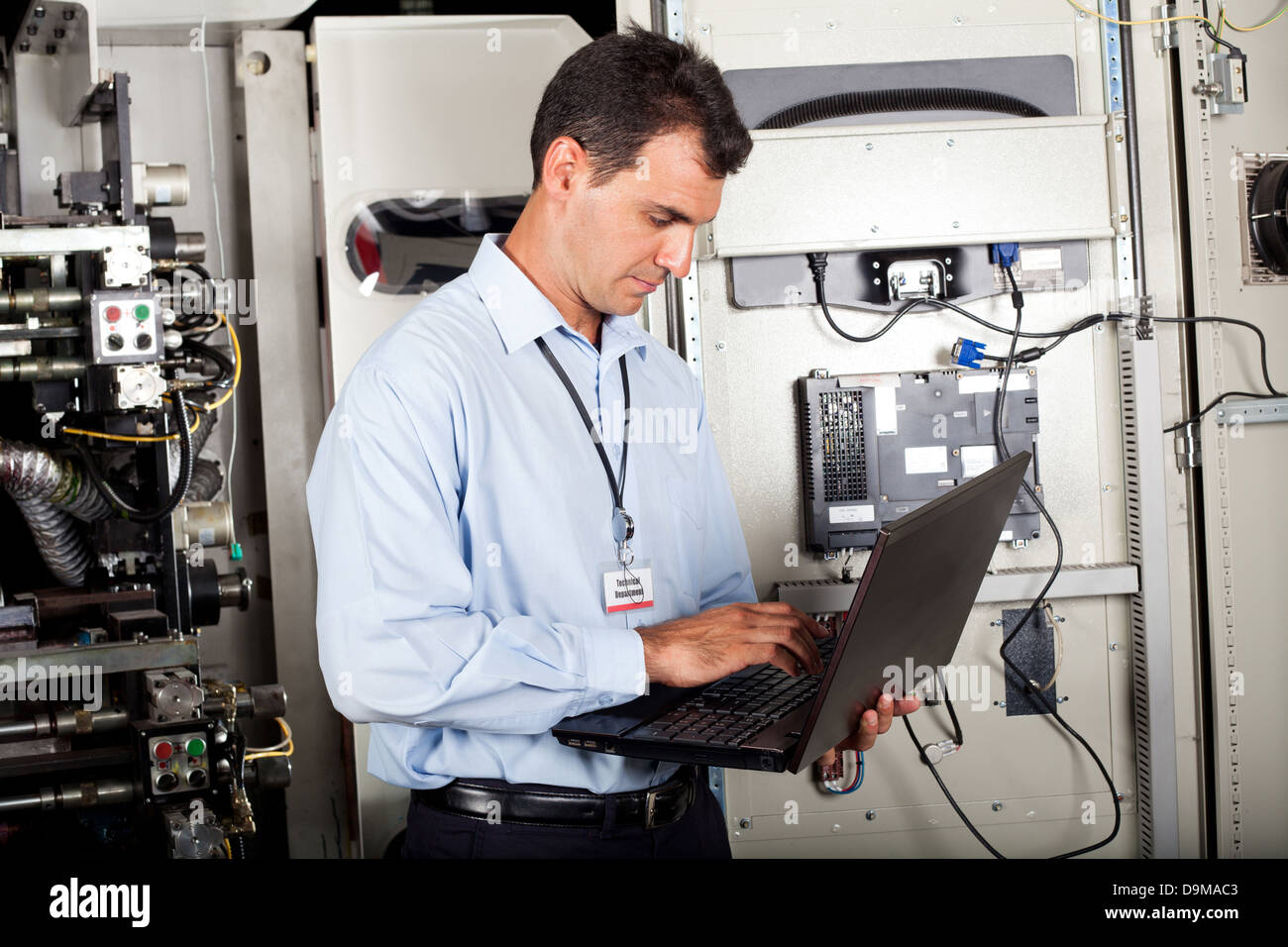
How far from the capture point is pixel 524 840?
4.41 feet

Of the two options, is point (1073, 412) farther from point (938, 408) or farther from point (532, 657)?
point (532, 657)

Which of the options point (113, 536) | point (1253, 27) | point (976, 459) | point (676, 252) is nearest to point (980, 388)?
point (976, 459)

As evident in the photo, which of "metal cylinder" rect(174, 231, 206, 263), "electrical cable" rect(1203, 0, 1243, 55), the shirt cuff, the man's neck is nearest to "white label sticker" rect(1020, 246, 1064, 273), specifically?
"electrical cable" rect(1203, 0, 1243, 55)

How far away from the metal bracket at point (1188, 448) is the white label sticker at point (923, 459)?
50 cm

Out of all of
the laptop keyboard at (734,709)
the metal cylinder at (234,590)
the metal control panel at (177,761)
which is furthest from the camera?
the metal cylinder at (234,590)

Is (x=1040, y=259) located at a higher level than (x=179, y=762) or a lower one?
higher

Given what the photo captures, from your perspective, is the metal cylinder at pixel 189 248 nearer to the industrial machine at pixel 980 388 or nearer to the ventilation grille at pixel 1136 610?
the industrial machine at pixel 980 388

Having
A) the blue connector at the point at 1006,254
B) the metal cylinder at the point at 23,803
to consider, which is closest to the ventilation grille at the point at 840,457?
the blue connector at the point at 1006,254

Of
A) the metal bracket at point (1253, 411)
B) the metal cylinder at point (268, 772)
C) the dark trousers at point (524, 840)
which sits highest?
the metal bracket at point (1253, 411)

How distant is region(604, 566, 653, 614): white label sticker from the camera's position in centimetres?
143

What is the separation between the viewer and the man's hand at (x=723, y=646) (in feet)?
4.27

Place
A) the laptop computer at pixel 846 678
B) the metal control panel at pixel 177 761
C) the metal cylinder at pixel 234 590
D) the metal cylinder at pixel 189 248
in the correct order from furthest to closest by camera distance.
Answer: the metal cylinder at pixel 234 590, the metal cylinder at pixel 189 248, the metal control panel at pixel 177 761, the laptop computer at pixel 846 678

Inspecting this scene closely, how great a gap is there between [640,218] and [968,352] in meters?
1.12

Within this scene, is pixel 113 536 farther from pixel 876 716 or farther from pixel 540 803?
pixel 876 716
